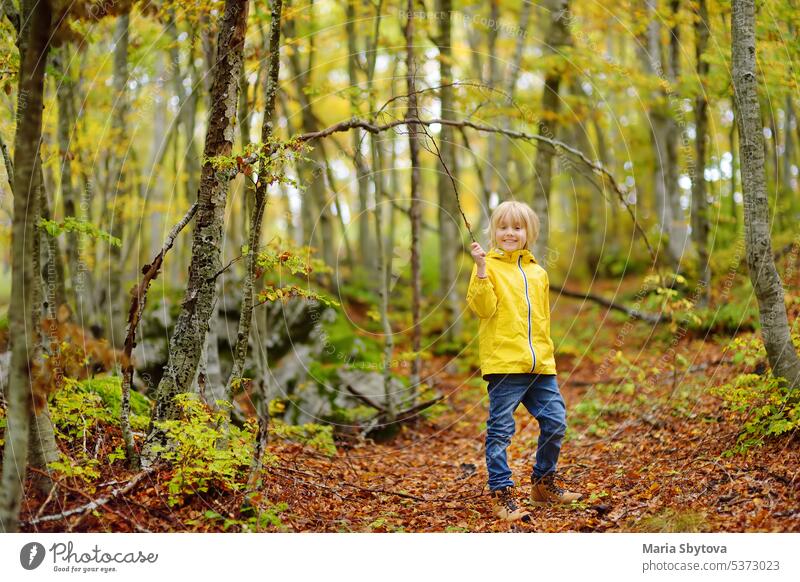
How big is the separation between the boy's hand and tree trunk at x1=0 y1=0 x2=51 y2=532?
243 cm

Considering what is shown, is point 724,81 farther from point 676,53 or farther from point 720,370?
point 720,370

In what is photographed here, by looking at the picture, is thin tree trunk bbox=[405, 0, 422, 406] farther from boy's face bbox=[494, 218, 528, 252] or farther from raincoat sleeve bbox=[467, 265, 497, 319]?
raincoat sleeve bbox=[467, 265, 497, 319]

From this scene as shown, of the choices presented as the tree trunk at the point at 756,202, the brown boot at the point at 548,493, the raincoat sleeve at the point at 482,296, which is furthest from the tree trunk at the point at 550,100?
the brown boot at the point at 548,493

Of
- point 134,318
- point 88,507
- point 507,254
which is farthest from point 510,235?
point 88,507

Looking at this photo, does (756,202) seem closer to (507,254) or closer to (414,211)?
(507,254)

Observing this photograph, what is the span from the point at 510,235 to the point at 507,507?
1.81m

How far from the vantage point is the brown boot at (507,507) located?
4.16 metres

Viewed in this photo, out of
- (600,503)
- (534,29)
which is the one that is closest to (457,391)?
(600,503)

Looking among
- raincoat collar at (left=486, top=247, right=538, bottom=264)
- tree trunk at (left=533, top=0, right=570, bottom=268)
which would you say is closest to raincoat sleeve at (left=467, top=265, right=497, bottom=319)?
raincoat collar at (left=486, top=247, right=538, bottom=264)

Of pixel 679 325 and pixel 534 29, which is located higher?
pixel 534 29

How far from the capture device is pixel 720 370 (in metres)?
6.78

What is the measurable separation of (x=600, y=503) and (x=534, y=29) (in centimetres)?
1624
